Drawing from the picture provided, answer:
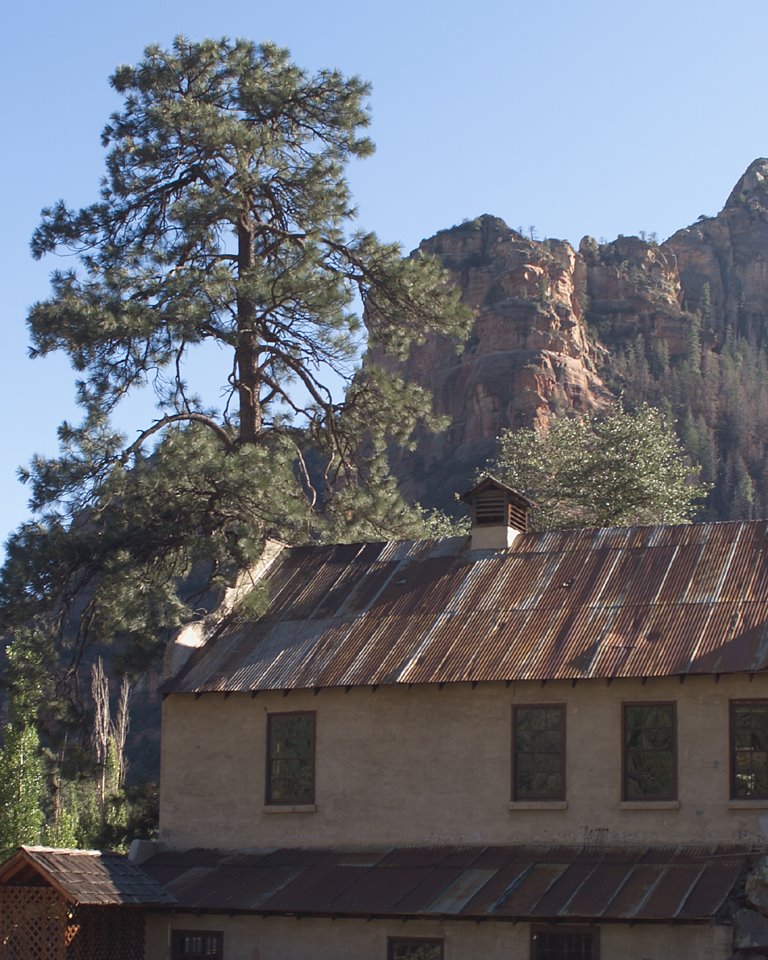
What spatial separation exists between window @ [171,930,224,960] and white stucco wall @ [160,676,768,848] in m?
1.68

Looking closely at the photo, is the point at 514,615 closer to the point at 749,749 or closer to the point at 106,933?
the point at 749,749

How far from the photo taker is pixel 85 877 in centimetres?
2248

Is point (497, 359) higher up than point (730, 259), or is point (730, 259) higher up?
point (730, 259)

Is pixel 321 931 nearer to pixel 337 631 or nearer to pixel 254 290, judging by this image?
pixel 337 631

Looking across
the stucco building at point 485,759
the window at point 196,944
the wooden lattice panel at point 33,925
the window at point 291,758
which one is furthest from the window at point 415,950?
the wooden lattice panel at point 33,925

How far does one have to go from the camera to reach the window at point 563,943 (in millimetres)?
20109

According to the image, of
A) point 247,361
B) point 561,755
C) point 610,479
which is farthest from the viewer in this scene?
point 610,479

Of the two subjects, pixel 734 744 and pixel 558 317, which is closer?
pixel 734 744

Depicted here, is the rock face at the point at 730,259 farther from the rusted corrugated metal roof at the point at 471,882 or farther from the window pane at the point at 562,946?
the window pane at the point at 562,946

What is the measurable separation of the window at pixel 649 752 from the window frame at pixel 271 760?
5.07 metres

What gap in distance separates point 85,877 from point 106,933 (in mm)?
897

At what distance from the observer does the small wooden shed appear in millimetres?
21812

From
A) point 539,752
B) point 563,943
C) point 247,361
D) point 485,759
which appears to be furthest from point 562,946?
point 247,361

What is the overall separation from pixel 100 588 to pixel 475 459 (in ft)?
304
